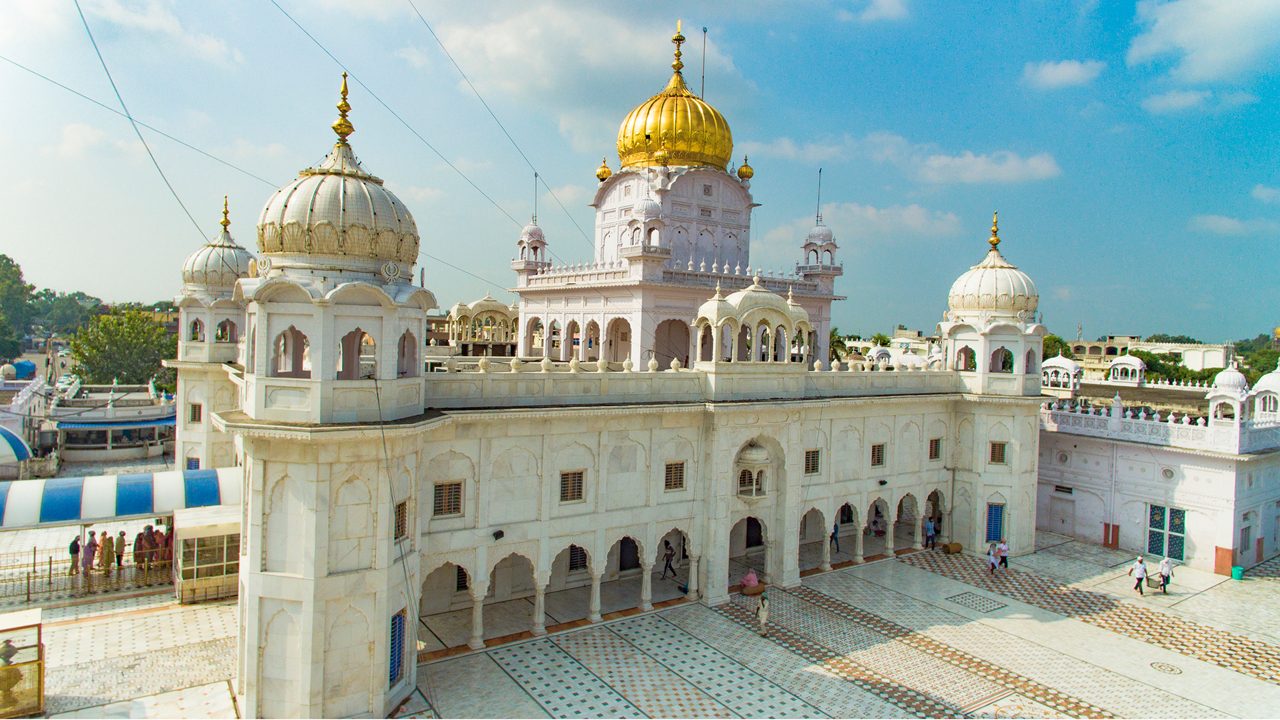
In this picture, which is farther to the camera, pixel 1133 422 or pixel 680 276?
pixel 680 276

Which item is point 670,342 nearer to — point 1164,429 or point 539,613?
point 539,613

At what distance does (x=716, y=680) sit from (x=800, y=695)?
1.46 metres

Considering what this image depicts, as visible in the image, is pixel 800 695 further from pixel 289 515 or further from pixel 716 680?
pixel 289 515

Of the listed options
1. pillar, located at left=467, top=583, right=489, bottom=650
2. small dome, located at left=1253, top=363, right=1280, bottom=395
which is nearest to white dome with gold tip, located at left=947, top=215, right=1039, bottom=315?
small dome, located at left=1253, top=363, right=1280, bottom=395

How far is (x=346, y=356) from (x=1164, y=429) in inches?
863

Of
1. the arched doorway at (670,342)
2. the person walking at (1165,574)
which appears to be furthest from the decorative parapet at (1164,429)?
the arched doorway at (670,342)

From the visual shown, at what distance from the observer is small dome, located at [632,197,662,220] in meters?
24.3

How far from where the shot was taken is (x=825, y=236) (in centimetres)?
2809

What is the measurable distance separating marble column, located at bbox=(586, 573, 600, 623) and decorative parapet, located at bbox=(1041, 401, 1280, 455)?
1651 centimetres

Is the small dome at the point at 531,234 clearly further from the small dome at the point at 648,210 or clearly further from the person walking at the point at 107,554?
the person walking at the point at 107,554

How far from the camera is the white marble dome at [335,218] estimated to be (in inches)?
453

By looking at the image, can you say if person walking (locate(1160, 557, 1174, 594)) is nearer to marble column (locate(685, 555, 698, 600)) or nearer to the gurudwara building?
the gurudwara building

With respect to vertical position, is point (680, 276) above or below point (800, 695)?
above

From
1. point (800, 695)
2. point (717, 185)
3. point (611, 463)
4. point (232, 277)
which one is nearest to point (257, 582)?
point (611, 463)
